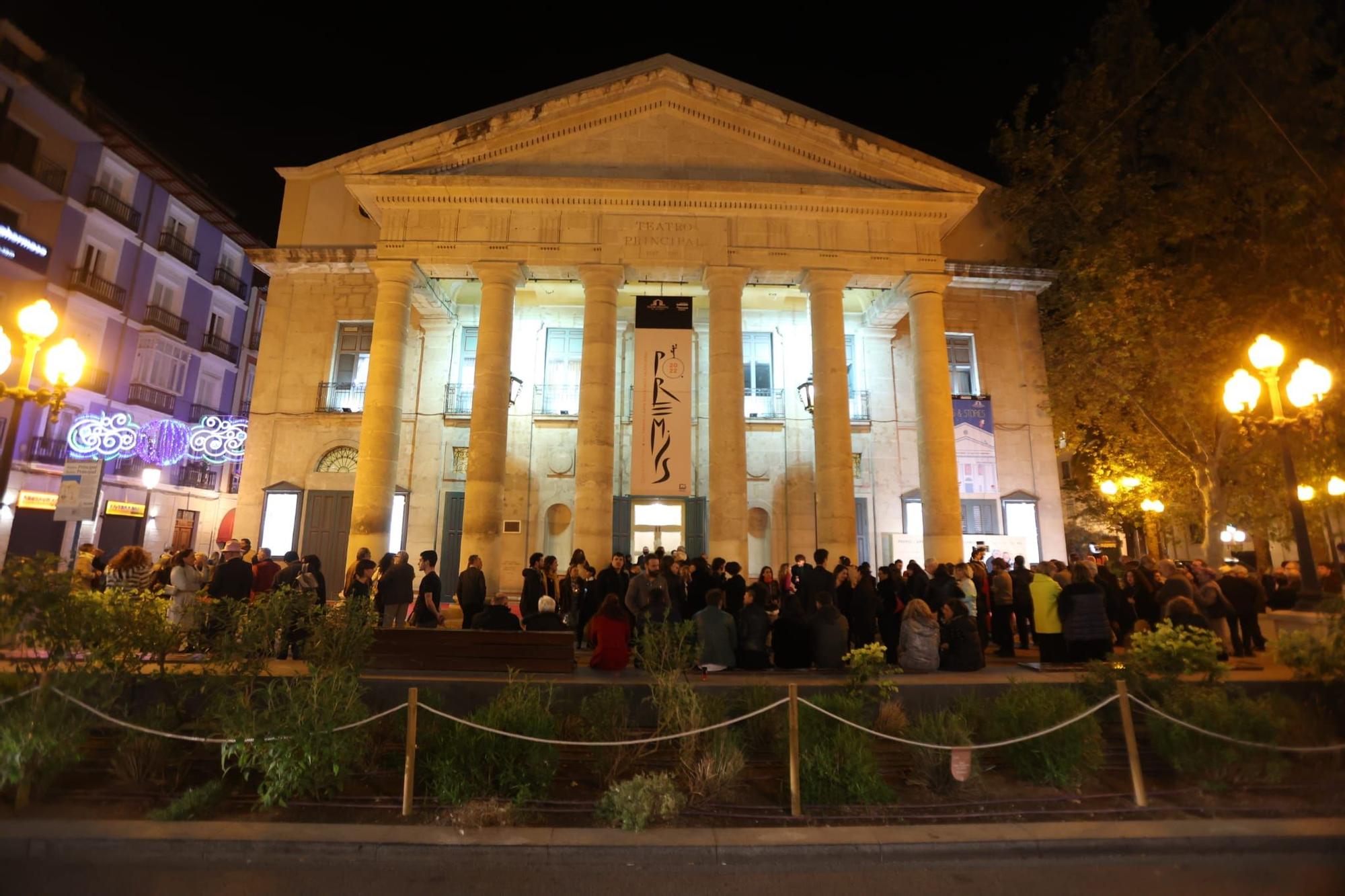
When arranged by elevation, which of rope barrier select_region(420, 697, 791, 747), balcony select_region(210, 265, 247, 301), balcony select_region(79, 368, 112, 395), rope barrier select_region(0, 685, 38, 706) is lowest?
rope barrier select_region(420, 697, 791, 747)

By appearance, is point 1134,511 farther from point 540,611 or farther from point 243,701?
point 243,701

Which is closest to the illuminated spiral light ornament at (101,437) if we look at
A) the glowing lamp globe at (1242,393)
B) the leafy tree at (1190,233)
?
the glowing lamp globe at (1242,393)

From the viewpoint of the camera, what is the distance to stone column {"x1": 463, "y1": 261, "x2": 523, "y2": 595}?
1514 cm

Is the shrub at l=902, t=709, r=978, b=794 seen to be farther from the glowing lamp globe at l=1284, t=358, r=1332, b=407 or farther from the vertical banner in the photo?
the vertical banner

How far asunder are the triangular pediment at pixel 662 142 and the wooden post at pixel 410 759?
1399 cm

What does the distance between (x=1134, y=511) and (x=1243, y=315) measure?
7.39 metres

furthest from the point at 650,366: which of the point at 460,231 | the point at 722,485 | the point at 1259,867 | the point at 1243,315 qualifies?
the point at 1243,315

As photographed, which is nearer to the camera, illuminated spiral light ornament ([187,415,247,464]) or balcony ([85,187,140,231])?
illuminated spiral light ornament ([187,415,247,464])

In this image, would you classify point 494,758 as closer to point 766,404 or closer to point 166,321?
point 766,404

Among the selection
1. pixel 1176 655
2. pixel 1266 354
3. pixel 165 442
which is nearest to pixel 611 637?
pixel 1176 655

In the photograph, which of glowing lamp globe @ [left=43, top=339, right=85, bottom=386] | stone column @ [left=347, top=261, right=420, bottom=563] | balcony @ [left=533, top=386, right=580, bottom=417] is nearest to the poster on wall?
balcony @ [left=533, top=386, right=580, bottom=417]

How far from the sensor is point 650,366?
15.5m

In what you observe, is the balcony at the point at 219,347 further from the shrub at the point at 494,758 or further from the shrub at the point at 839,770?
the shrub at the point at 839,770

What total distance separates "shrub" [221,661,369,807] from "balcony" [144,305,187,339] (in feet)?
90.4
